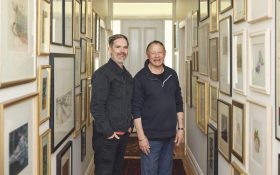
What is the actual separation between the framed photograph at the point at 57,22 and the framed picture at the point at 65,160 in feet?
2.40

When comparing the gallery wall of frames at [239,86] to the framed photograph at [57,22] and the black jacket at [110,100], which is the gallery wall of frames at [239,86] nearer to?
the black jacket at [110,100]

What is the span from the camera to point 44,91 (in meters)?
1.97

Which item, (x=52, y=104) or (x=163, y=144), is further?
(x=163, y=144)

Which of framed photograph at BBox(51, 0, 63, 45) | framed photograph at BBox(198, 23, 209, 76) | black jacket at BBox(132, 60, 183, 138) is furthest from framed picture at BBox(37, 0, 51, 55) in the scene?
framed photograph at BBox(198, 23, 209, 76)

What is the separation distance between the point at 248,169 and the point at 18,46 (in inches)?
55.2

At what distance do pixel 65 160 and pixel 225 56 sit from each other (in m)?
1.35

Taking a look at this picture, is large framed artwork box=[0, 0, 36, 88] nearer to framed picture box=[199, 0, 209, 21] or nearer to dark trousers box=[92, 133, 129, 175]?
dark trousers box=[92, 133, 129, 175]

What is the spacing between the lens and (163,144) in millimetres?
2889

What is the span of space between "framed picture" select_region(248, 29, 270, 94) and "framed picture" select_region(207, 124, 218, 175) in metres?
1.10

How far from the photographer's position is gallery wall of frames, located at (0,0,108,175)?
1382 millimetres

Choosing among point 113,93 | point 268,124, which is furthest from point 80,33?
point 268,124

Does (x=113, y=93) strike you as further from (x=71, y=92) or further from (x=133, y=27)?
(x=133, y=27)

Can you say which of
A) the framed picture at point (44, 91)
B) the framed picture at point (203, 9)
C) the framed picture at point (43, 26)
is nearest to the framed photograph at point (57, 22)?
the framed picture at point (43, 26)

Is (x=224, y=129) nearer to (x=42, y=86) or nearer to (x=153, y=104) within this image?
(x=153, y=104)
